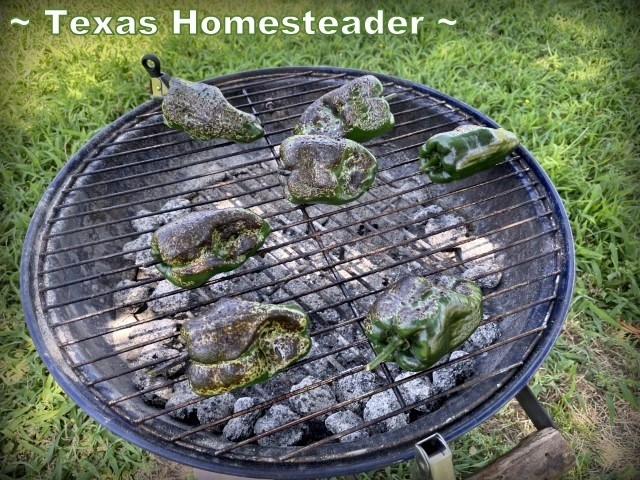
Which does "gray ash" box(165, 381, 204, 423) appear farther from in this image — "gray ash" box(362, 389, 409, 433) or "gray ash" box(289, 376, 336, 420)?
"gray ash" box(362, 389, 409, 433)

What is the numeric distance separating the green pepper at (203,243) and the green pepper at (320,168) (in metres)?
0.25

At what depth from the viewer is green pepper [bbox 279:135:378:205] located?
7.80 feet

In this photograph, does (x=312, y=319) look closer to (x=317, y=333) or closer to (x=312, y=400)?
(x=312, y=400)

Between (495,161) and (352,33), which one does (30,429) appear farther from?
(352,33)

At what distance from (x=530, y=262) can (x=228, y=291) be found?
4.35ft

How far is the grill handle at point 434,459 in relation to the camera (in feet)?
5.11

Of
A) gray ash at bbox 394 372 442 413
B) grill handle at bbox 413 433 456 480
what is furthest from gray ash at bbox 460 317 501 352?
grill handle at bbox 413 433 456 480

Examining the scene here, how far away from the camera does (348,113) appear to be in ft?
8.66

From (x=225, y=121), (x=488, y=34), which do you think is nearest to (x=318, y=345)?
(x=225, y=121)

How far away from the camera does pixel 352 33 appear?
437cm

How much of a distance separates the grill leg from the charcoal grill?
0.52 feet

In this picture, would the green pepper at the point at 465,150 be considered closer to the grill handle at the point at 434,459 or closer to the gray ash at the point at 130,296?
the grill handle at the point at 434,459

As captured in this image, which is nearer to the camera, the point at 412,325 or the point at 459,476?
the point at 412,325

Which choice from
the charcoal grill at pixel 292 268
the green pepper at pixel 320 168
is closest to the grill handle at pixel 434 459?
the charcoal grill at pixel 292 268
